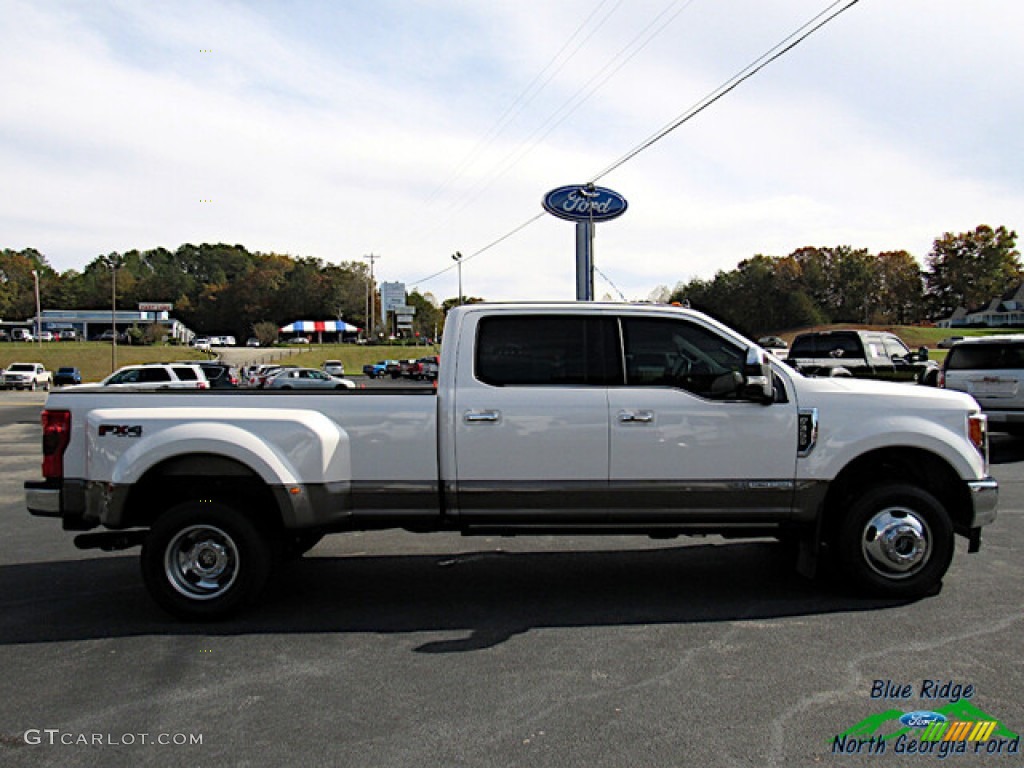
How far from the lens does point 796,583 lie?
20.0ft

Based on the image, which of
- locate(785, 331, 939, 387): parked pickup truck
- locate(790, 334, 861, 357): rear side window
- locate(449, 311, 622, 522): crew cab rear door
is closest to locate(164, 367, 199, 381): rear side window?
locate(785, 331, 939, 387): parked pickup truck

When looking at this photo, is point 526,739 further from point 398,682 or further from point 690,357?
point 690,357

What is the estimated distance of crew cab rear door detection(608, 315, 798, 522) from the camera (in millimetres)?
5387

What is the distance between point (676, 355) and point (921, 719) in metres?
2.54

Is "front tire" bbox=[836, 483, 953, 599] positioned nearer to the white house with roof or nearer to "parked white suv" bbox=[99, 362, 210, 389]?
"parked white suv" bbox=[99, 362, 210, 389]

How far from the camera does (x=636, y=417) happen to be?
212 inches

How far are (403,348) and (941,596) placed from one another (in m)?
96.7

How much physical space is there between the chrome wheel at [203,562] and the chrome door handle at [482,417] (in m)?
1.68

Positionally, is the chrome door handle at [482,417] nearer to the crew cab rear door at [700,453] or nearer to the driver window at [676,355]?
the crew cab rear door at [700,453]

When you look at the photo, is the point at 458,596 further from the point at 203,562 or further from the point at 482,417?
the point at 203,562

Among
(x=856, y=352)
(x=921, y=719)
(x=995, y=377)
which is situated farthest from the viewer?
(x=856, y=352)

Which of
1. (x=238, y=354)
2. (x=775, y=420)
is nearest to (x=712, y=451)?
(x=775, y=420)

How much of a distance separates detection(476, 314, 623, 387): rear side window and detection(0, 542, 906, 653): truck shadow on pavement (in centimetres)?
152

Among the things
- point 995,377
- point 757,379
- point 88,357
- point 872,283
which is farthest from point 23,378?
point 872,283
